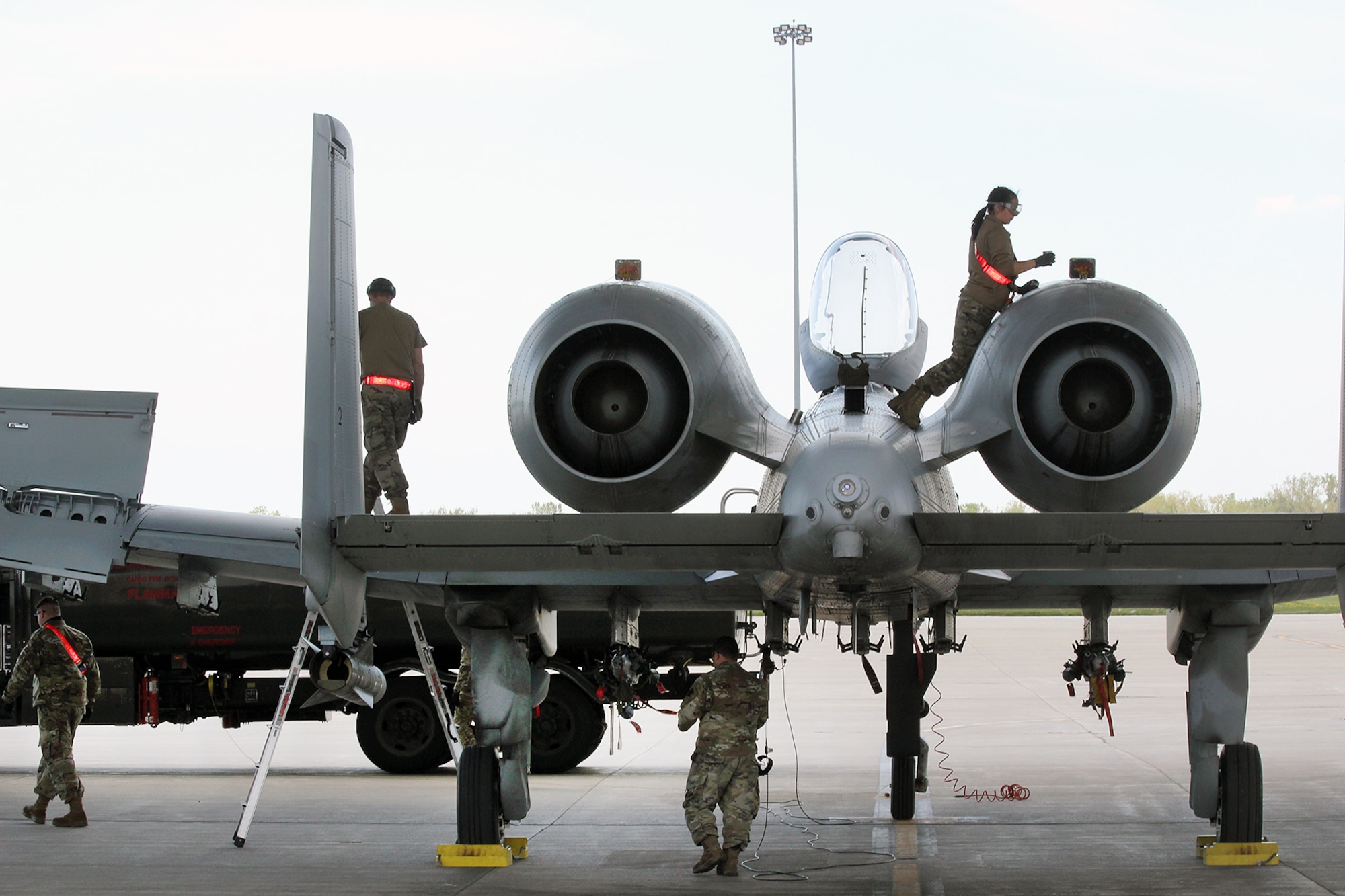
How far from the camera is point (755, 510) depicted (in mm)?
7527

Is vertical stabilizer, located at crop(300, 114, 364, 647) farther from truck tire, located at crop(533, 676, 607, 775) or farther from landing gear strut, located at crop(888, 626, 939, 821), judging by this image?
truck tire, located at crop(533, 676, 607, 775)

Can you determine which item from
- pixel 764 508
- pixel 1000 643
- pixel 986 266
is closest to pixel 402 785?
pixel 764 508

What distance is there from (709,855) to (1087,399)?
4094mm

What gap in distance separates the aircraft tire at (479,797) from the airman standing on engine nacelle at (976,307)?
408 centimetres

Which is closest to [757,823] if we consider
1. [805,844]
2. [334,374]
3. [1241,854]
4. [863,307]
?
[805,844]

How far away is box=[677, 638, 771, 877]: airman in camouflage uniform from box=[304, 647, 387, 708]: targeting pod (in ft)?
7.21

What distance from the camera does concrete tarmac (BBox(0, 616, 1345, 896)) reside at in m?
8.87

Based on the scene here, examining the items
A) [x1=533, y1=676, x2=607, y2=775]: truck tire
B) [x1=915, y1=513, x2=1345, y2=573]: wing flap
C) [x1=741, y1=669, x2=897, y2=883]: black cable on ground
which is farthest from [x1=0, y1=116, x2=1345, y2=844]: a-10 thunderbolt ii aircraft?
[x1=533, y1=676, x2=607, y2=775]: truck tire

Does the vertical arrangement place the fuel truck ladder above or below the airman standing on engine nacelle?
below

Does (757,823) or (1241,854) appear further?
(757,823)

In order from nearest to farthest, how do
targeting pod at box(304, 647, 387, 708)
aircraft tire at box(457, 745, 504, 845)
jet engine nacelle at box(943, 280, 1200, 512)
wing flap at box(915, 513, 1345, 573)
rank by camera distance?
wing flap at box(915, 513, 1345, 573) → jet engine nacelle at box(943, 280, 1200, 512) → targeting pod at box(304, 647, 387, 708) → aircraft tire at box(457, 745, 504, 845)

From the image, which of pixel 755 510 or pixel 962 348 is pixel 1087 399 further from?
pixel 755 510

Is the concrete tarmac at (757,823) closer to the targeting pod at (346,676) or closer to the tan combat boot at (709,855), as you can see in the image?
the tan combat boot at (709,855)

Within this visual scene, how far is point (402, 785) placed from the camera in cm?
1392
